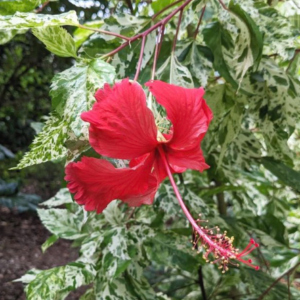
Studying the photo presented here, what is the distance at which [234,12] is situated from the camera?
0.51 meters

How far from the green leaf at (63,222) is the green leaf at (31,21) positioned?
496mm

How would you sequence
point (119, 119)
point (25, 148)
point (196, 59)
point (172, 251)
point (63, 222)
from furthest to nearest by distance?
point (25, 148)
point (63, 222)
point (172, 251)
point (196, 59)
point (119, 119)

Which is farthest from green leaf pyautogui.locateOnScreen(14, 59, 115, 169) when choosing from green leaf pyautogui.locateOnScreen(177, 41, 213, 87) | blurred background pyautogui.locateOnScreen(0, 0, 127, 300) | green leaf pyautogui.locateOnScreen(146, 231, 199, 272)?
blurred background pyautogui.locateOnScreen(0, 0, 127, 300)

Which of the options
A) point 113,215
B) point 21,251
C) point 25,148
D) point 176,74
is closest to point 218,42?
point 176,74

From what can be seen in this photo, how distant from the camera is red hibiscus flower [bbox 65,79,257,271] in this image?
311 millimetres

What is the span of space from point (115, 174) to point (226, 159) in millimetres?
528

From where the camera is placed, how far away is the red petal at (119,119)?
1.01 feet

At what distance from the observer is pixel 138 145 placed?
0.35 m

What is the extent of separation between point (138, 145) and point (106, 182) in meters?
0.04

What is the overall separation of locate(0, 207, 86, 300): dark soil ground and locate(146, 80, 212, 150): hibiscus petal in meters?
1.68

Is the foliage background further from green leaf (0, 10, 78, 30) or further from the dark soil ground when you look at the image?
the dark soil ground

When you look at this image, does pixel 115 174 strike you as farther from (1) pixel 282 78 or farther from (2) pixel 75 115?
(1) pixel 282 78

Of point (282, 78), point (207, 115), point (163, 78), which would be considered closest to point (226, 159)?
point (282, 78)

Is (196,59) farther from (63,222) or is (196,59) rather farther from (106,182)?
(63,222)
